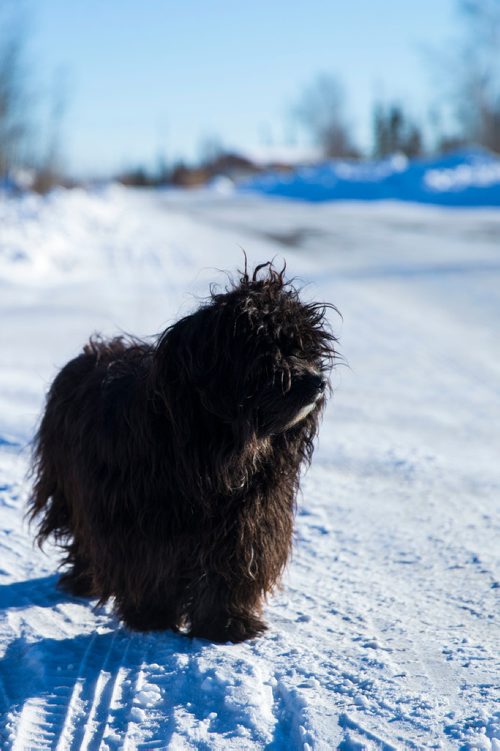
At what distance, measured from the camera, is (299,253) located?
1492 cm

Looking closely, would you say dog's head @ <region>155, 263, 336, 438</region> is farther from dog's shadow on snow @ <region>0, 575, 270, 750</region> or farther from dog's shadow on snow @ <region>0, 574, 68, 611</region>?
dog's shadow on snow @ <region>0, 574, 68, 611</region>

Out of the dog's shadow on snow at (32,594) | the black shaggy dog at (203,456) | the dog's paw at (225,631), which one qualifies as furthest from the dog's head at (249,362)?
the dog's shadow on snow at (32,594)

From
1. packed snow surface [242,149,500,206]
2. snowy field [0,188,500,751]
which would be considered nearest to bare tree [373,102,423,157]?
packed snow surface [242,149,500,206]

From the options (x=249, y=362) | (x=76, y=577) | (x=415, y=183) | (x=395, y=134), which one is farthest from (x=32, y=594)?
(x=395, y=134)

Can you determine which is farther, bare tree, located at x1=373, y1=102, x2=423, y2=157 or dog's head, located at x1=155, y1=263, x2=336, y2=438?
bare tree, located at x1=373, y1=102, x2=423, y2=157

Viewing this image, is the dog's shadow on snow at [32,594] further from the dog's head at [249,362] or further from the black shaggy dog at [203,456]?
the dog's head at [249,362]

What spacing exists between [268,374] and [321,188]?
28.8m

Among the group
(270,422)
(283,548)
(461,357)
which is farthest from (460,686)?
(461,357)

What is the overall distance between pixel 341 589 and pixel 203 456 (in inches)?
48.1

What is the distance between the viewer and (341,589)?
157 inches

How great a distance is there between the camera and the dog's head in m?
3.04

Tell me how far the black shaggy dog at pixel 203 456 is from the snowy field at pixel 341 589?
0.78 feet

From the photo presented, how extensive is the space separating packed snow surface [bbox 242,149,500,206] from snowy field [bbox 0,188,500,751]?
14166 millimetres

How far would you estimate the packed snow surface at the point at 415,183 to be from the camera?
24.3 metres
